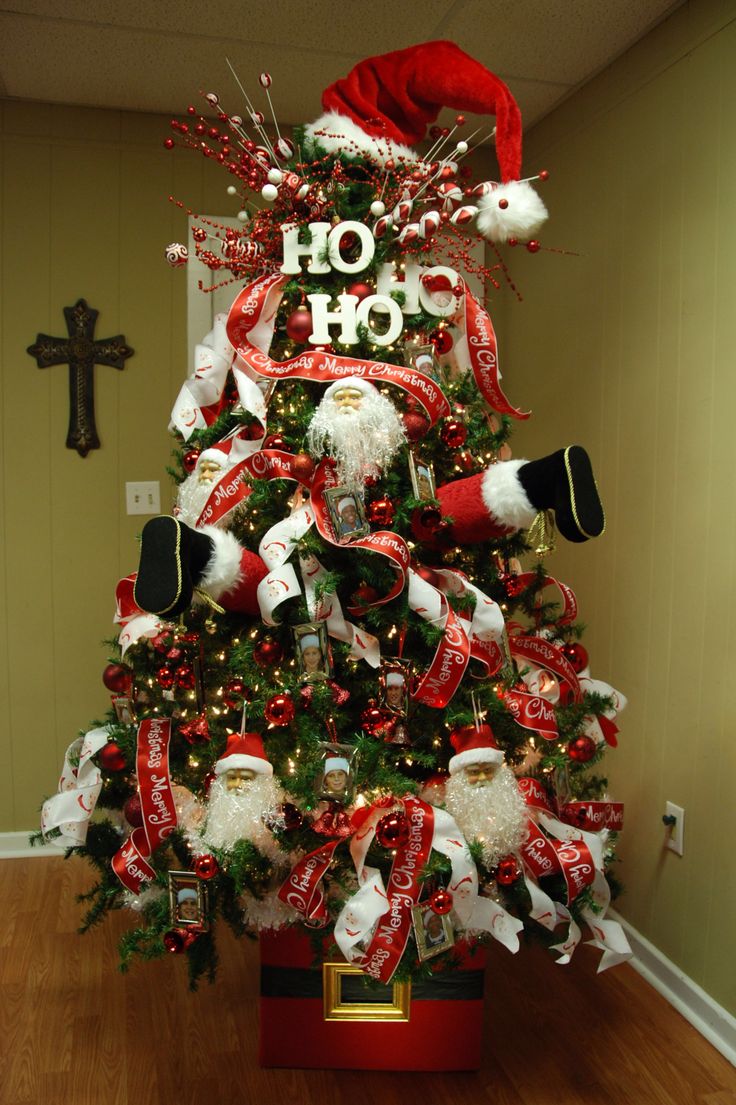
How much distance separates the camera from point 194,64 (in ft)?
8.04

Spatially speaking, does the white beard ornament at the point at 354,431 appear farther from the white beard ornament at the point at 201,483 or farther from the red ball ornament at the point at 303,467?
the white beard ornament at the point at 201,483

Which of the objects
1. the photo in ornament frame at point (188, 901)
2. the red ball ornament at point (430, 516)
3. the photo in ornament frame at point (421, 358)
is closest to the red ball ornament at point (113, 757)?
the photo in ornament frame at point (188, 901)

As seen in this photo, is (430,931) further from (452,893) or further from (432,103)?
(432,103)

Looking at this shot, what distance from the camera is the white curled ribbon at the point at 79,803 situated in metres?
1.83

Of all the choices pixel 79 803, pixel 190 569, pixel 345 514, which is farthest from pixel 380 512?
pixel 79 803

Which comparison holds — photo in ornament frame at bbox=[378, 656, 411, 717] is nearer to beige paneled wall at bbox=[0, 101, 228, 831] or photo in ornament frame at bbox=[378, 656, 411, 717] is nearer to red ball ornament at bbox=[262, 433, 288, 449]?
red ball ornament at bbox=[262, 433, 288, 449]

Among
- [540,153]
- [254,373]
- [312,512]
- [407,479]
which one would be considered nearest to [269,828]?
[312,512]

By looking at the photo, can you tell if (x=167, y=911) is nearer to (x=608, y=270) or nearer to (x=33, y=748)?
(x=33, y=748)

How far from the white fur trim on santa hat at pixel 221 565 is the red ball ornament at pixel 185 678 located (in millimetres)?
208

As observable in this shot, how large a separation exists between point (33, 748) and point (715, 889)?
83.1 inches

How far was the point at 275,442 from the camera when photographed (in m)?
1.79

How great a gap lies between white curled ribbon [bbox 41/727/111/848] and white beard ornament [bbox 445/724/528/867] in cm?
76

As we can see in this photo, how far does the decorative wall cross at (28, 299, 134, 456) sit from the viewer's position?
9.14ft

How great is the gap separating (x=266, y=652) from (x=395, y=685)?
26cm
